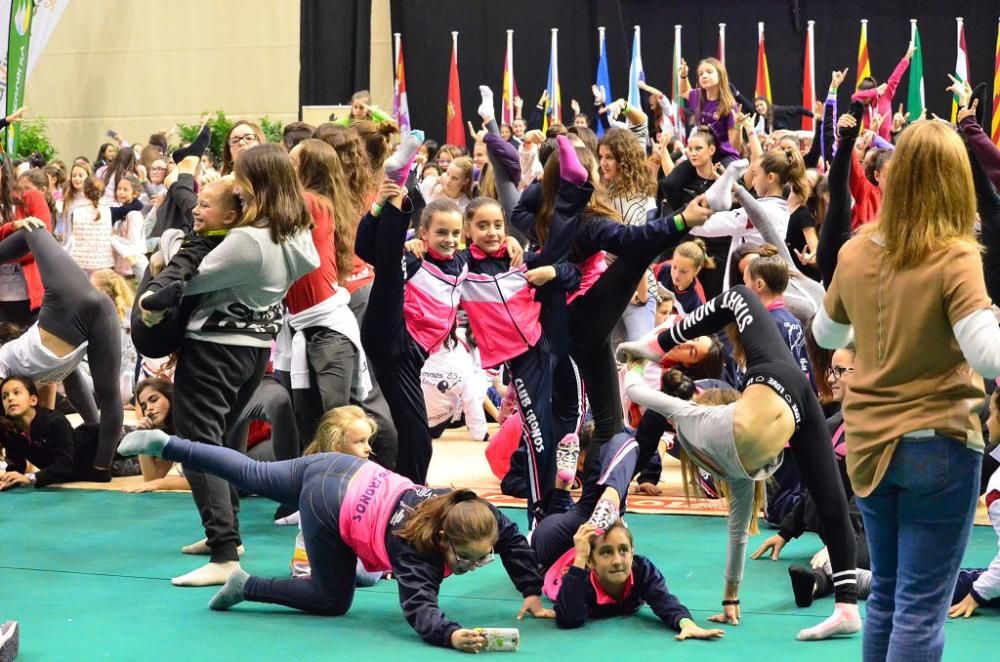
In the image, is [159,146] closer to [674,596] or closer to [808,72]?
[808,72]

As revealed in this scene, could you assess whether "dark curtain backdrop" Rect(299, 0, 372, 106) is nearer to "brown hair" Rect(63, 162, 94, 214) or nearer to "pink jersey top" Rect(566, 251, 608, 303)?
"brown hair" Rect(63, 162, 94, 214)

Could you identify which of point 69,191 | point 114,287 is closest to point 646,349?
point 114,287

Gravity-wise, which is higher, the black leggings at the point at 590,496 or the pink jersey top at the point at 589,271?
the pink jersey top at the point at 589,271

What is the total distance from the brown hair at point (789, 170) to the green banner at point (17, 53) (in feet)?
28.3

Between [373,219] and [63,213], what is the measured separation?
6.73 meters

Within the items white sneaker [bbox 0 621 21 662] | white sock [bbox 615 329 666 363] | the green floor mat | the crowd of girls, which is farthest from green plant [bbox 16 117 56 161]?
white sock [bbox 615 329 666 363]

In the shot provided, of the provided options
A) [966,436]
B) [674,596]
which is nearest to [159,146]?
[674,596]

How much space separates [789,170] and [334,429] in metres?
3.33

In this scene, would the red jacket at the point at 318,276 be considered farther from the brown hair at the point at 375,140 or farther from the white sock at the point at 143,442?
Answer: the white sock at the point at 143,442

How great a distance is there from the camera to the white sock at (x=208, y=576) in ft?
15.4

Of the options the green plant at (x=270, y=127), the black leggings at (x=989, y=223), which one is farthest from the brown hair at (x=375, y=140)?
the green plant at (x=270, y=127)

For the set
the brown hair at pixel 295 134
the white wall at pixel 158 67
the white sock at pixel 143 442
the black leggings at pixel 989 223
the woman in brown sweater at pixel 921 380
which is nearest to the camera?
the woman in brown sweater at pixel 921 380

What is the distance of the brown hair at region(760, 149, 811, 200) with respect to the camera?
6.96 metres

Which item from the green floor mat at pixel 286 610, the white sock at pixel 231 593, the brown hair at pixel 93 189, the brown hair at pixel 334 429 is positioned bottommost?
the green floor mat at pixel 286 610
